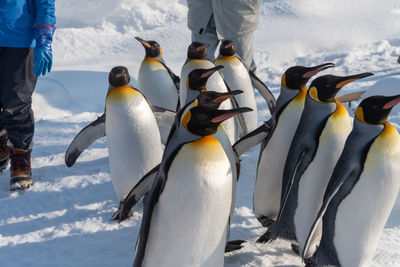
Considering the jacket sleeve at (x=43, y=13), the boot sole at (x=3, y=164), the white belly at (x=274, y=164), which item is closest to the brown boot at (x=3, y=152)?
the boot sole at (x=3, y=164)

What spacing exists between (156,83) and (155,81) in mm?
15

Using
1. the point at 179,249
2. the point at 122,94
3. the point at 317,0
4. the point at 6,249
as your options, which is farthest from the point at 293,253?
the point at 317,0

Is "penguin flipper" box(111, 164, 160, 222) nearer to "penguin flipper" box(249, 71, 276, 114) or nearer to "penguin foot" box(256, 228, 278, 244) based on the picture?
"penguin foot" box(256, 228, 278, 244)

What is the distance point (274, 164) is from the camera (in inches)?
84.0

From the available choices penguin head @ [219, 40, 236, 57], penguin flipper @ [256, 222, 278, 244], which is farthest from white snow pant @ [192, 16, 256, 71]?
penguin flipper @ [256, 222, 278, 244]

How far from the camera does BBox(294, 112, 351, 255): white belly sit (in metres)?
1.82

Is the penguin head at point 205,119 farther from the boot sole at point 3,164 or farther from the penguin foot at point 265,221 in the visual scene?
the boot sole at point 3,164

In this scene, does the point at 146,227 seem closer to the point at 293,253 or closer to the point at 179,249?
the point at 179,249

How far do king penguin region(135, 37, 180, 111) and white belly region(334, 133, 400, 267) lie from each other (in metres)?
1.63

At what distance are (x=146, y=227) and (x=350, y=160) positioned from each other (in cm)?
79

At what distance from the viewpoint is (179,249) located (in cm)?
161

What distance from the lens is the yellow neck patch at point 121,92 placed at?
2.36 m

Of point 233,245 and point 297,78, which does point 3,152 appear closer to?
point 233,245

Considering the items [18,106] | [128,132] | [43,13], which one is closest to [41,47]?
[43,13]
